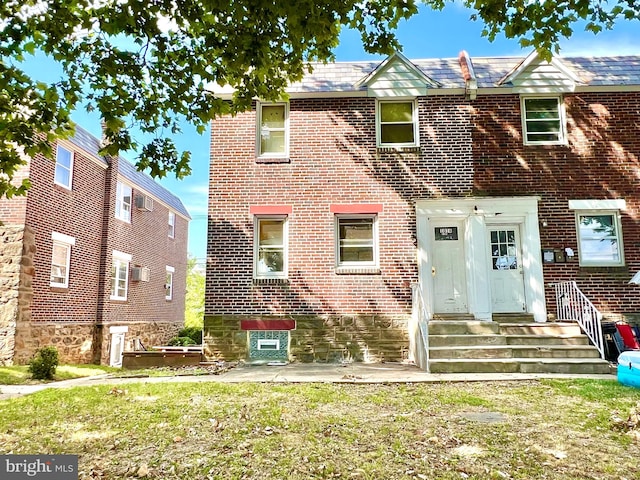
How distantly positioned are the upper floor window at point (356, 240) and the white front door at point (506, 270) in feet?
9.60

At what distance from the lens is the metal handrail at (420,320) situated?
29.0ft

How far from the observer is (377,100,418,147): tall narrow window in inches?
461

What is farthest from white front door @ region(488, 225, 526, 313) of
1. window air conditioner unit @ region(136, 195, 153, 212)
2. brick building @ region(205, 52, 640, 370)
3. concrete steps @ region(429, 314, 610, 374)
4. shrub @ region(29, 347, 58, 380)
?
window air conditioner unit @ region(136, 195, 153, 212)

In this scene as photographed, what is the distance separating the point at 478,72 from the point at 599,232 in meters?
5.26

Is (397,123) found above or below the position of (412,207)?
above

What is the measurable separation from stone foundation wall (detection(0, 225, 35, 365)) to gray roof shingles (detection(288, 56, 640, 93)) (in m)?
9.09

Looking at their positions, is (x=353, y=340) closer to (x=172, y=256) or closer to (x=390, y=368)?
(x=390, y=368)

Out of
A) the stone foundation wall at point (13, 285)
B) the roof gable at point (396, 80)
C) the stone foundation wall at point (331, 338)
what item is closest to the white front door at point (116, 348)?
the stone foundation wall at point (13, 285)

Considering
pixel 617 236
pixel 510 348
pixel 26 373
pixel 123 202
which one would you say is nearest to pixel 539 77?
pixel 617 236

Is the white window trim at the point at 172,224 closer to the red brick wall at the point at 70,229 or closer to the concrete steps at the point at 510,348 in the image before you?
the red brick wall at the point at 70,229

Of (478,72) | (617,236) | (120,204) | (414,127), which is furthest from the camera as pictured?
(120,204)

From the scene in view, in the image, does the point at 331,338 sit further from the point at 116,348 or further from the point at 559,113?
the point at 116,348

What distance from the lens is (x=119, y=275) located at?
752 inches

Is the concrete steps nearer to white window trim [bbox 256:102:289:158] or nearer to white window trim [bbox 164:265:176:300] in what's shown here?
white window trim [bbox 256:102:289:158]
